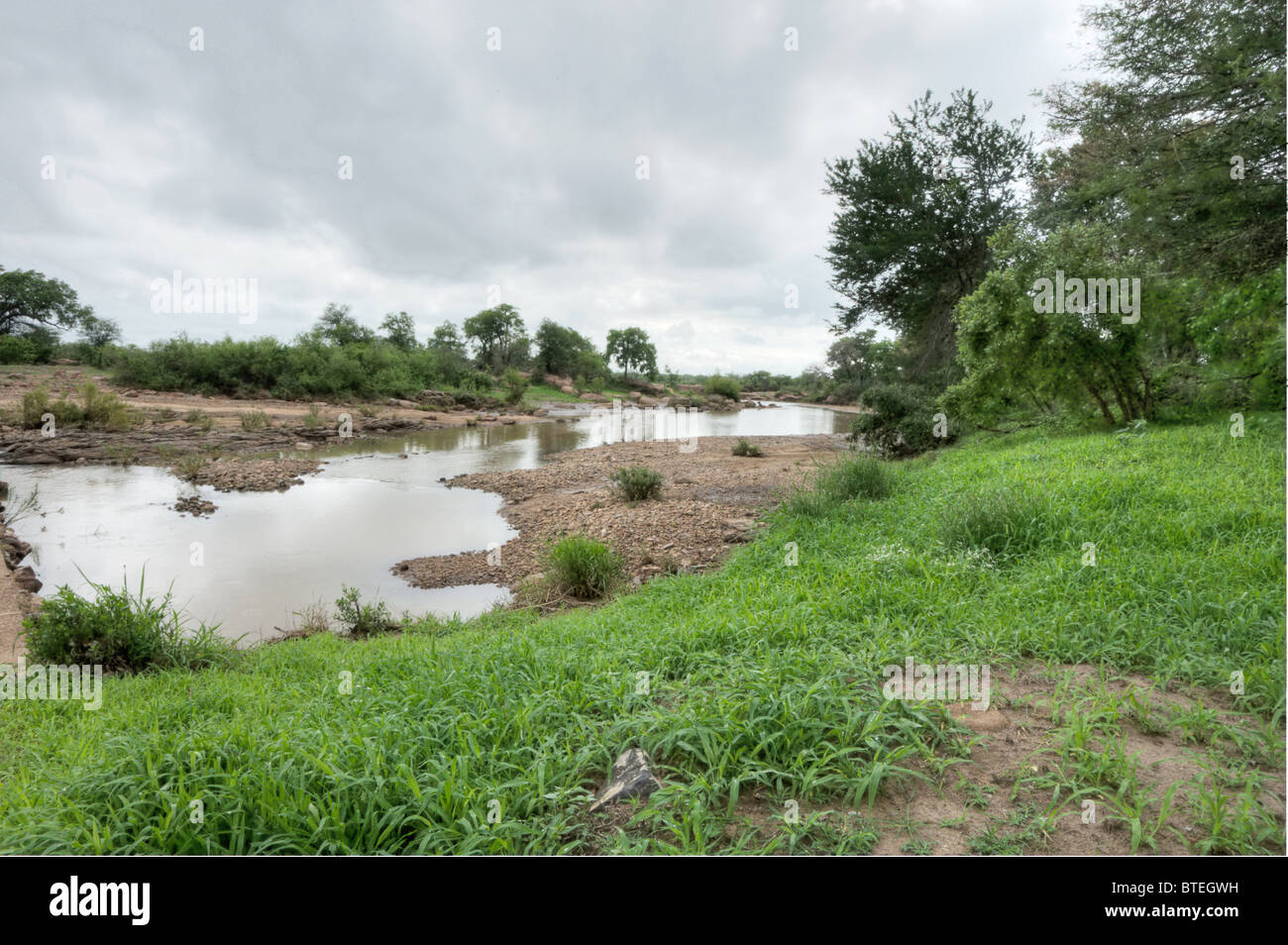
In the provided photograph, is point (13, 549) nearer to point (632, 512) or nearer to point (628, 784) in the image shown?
point (632, 512)

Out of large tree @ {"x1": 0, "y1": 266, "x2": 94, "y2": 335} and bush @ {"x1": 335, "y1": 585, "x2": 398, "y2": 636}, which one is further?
large tree @ {"x1": 0, "y1": 266, "x2": 94, "y2": 335}

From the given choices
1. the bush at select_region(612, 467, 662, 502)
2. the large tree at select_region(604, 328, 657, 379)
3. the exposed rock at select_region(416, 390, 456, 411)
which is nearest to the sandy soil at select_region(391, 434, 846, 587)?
the bush at select_region(612, 467, 662, 502)

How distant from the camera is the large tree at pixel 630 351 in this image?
7750 centimetres

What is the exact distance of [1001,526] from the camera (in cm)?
467

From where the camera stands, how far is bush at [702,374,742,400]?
60062 mm

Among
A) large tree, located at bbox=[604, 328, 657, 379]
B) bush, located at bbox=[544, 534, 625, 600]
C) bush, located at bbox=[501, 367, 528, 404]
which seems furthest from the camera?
large tree, located at bbox=[604, 328, 657, 379]

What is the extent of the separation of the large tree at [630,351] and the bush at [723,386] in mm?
17938

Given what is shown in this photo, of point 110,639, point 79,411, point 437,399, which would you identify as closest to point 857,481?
point 110,639

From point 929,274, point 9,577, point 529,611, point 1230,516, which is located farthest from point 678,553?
point 929,274

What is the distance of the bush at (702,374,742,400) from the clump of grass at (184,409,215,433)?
151 feet

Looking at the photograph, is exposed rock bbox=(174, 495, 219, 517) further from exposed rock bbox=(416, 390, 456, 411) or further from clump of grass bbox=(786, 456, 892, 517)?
exposed rock bbox=(416, 390, 456, 411)

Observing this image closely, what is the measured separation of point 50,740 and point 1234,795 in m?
4.55

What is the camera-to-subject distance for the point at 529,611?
209 inches

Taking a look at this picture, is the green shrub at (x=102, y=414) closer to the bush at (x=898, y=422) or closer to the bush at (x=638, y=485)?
the bush at (x=638, y=485)
